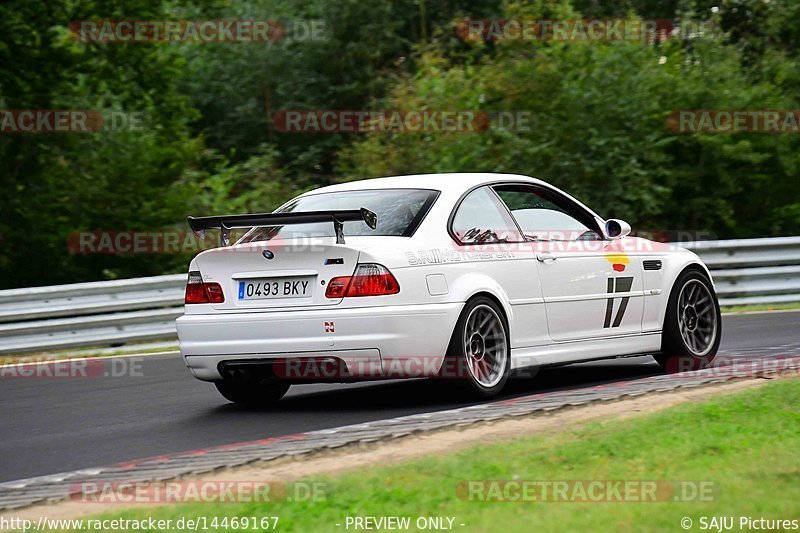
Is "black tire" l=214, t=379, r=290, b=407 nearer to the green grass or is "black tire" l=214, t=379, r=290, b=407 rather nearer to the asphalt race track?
the asphalt race track

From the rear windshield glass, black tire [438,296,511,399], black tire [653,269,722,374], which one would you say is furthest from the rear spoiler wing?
black tire [653,269,722,374]

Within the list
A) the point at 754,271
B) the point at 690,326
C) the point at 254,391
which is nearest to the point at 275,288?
the point at 254,391

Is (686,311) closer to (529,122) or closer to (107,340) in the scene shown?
(107,340)

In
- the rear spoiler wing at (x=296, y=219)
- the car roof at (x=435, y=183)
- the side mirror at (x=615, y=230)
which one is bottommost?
the side mirror at (x=615, y=230)

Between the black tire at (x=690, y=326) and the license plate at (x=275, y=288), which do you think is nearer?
the license plate at (x=275, y=288)

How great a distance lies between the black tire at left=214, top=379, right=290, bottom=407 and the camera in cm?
898

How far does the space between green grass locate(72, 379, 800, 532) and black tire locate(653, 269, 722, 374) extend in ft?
8.75

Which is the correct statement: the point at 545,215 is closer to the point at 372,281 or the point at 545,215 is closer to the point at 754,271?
the point at 372,281

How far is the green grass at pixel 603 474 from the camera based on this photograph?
464 cm

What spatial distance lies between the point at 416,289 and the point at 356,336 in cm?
49

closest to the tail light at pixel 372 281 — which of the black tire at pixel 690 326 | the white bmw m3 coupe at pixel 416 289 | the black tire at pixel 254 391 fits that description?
the white bmw m3 coupe at pixel 416 289

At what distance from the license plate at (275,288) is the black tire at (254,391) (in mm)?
915

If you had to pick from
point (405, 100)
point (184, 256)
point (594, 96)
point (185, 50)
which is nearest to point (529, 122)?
point (594, 96)

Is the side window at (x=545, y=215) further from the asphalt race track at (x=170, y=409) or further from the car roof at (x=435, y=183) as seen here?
the asphalt race track at (x=170, y=409)
